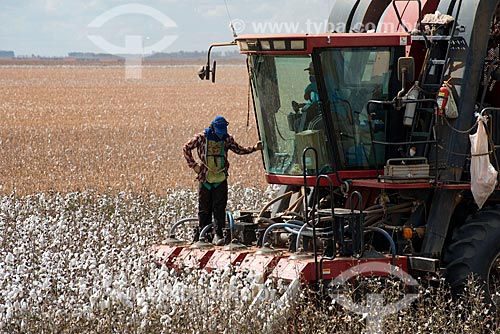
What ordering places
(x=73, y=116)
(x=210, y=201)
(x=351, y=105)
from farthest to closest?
1. (x=73, y=116)
2. (x=210, y=201)
3. (x=351, y=105)

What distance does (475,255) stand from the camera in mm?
8852

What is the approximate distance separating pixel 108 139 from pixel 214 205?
16.3m

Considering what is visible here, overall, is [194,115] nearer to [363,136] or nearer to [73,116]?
[73,116]

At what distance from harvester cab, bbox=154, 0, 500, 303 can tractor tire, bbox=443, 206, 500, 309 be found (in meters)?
0.01

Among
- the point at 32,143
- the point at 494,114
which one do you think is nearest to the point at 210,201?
the point at 494,114

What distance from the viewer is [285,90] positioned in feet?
31.4

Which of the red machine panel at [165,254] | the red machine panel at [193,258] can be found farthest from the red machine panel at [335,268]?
the red machine panel at [165,254]

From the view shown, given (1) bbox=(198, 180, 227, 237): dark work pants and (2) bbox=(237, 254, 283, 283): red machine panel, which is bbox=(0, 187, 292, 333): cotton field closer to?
(2) bbox=(237, 254, 283, 283): red machine panel

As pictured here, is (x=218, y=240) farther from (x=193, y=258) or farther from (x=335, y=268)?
(x=335, y=268)

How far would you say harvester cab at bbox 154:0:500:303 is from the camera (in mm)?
8883

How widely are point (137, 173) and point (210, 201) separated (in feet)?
26.5

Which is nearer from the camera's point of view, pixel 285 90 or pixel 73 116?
pixel 285 90

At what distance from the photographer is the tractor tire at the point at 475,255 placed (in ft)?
29.0

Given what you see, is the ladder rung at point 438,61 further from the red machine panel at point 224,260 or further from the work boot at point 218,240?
the work boot at point 218,240
